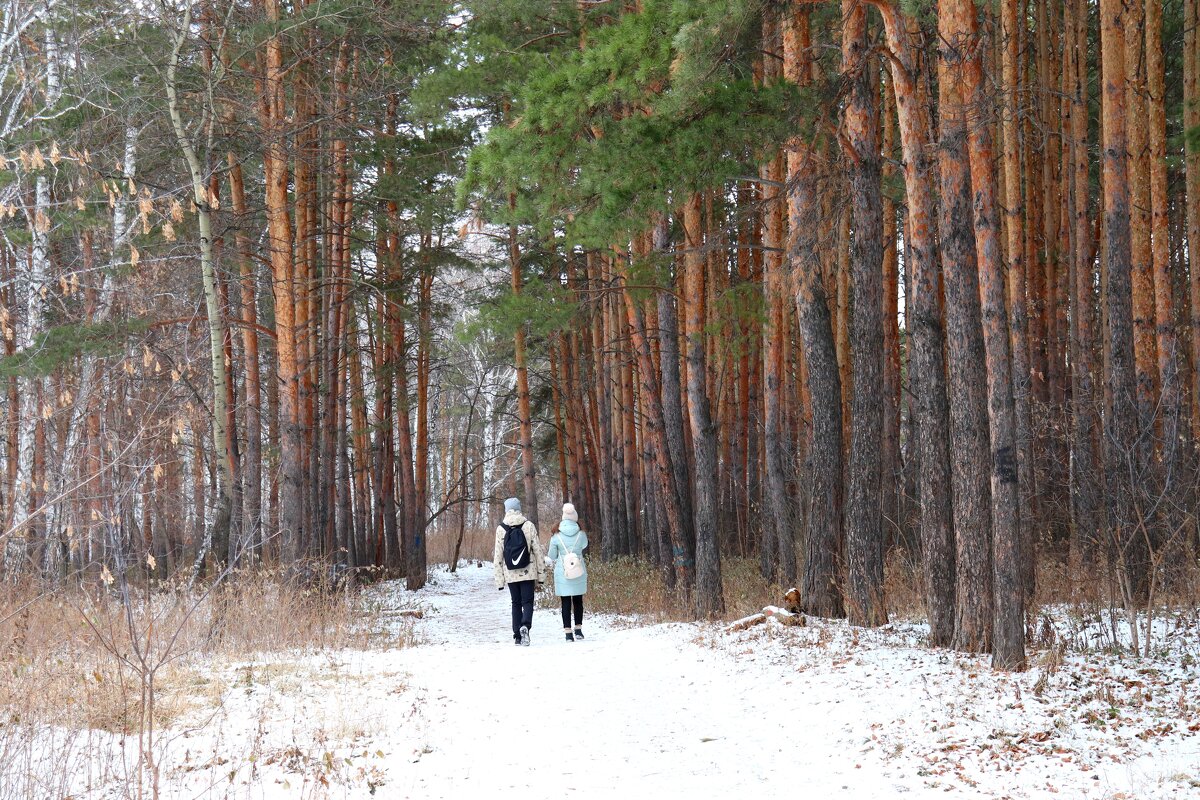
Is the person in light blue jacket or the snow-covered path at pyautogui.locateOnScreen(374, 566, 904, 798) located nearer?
the snow-covered path at pyautogui.locateOnScreen(374, 566, 904, 798)

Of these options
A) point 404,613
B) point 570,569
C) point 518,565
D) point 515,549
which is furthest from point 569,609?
point 404,613

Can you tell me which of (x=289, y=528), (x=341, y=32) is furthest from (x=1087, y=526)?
(x=341, y=32)

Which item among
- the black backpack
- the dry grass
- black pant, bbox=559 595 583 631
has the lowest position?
black pant, bbox=559 595 583 631

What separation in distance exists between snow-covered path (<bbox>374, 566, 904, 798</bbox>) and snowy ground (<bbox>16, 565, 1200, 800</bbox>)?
2cm

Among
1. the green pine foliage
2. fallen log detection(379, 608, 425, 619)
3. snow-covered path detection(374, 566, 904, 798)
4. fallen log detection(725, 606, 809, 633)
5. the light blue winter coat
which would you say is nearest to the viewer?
snow-covered path detection(374, 566, 904, 798)

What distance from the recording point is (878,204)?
902 cm

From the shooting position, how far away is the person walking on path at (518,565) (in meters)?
10.6

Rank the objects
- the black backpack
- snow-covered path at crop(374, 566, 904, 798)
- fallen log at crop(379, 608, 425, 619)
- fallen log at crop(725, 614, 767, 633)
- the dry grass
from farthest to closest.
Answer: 1. fallen log at crop(379, 608, 425, 619)
2. the black backpack
3. fallen log at crop(725, 614, 767, 633)
4. snow-covered path at crop(374, 566, 904, 798)
5. the dry grass

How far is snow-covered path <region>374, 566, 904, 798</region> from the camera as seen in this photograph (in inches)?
202

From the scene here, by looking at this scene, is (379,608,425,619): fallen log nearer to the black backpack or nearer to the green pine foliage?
the black backpack

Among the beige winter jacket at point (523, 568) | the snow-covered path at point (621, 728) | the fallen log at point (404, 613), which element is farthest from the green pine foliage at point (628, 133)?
the fallen log at point (404, 613)

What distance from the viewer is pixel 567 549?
1090 centimetres

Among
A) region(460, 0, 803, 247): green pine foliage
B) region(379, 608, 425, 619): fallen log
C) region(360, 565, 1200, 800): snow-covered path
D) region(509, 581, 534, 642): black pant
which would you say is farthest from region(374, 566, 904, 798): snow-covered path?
region(379, 608, 425, 619): fallen log

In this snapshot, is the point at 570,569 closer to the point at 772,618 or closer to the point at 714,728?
the point at 772,618
